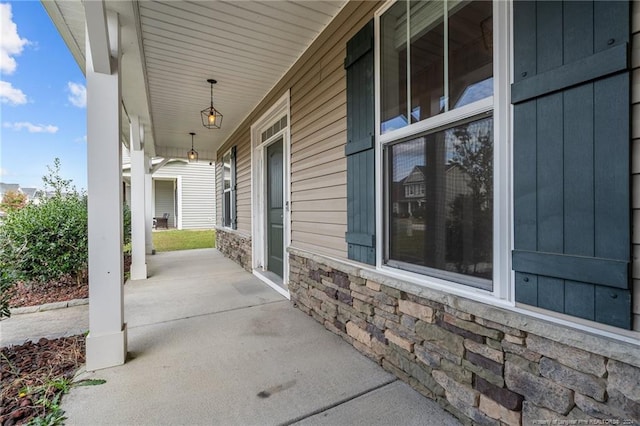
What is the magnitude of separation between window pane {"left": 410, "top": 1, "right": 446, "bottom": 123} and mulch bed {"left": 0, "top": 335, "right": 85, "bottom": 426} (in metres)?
2.87

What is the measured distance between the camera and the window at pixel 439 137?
1547 millimetres

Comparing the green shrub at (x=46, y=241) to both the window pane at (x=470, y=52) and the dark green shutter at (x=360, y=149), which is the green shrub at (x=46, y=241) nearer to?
the dark green shutter at (x=360, y=149)

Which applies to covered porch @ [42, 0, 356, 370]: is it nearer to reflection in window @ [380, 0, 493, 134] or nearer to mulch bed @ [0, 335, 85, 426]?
mulch bed @ [0, 335, 85, 426]

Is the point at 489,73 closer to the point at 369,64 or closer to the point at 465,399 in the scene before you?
the point at 369,64

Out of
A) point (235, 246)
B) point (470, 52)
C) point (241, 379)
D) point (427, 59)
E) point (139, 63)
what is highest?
point (139, 63)

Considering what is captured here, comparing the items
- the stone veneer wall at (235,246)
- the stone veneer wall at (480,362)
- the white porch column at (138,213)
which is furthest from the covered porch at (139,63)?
the stone veneer wall at (235,246)

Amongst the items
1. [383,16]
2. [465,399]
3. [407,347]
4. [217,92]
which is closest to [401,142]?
[383,16]

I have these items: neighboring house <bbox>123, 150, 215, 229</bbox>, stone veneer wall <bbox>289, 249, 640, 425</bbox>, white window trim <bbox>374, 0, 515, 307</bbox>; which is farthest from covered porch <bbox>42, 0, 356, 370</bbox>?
neighboring house <bbox>123, 150, 215, 229</bbox>

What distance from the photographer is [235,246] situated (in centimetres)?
634

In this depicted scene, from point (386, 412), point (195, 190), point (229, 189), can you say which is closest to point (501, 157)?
point (386, 412)

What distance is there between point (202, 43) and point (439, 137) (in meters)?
2.66

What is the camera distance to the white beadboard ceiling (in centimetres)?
252

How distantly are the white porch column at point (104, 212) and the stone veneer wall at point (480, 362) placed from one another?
70.7 inches

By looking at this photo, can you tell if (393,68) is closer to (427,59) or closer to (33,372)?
(427,59)
